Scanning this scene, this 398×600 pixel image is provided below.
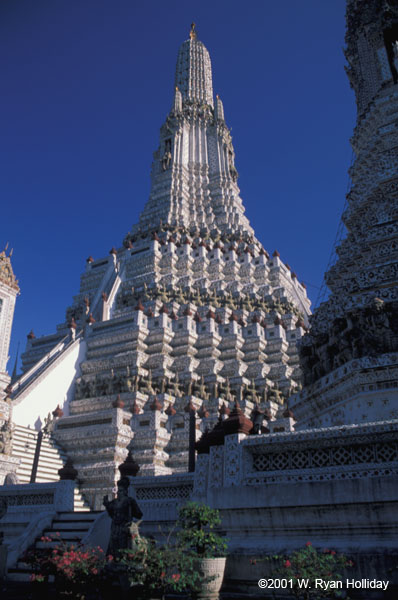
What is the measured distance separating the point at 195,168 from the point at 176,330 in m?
29.6

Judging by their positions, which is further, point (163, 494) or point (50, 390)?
point (50, 390)

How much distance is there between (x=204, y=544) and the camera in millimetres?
7180

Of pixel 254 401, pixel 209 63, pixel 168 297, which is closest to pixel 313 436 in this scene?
pixel 254 401

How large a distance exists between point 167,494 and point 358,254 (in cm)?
942

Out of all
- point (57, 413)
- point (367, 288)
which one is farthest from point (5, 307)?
point (367, 288)

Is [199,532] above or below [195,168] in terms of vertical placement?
below

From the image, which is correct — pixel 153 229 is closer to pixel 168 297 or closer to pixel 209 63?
pixel 168 297

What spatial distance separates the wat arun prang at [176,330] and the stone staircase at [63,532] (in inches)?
190

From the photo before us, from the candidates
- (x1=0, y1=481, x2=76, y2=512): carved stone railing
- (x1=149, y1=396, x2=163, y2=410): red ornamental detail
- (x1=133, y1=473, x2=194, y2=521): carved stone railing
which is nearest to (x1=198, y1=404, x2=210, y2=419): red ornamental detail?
(x1=149, y1=396, x2=163, y2=410): red ornamental detail

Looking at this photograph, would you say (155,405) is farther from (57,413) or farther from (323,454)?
(323,454)

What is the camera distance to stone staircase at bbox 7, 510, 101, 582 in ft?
35.1

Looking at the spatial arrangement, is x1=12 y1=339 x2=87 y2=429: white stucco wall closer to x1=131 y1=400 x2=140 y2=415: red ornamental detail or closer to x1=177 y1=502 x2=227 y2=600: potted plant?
x1=131 y1=400 x2=140 y2=415: red ornamental detail

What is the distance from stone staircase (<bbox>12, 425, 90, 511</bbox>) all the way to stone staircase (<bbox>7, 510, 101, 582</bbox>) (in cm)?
944

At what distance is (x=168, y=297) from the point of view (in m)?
39.8
